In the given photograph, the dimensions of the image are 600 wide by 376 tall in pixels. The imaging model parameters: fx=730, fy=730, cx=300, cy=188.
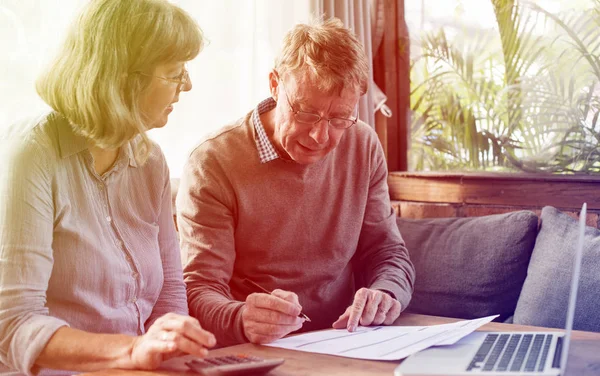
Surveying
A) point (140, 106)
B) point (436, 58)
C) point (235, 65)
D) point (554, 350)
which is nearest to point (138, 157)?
point (140, 106)

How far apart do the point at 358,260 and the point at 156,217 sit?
0.69m

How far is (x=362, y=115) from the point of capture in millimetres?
2852

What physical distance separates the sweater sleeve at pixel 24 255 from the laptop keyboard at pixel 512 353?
0.70 meters

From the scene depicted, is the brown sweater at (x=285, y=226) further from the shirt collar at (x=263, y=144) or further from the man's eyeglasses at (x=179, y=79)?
the man's eyeglasses at (x=179, y=79)

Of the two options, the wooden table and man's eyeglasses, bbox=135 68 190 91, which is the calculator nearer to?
the wooden table

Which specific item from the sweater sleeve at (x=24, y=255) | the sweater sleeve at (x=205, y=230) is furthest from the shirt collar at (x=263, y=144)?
the sweater sleeve at (x=24, y=255)

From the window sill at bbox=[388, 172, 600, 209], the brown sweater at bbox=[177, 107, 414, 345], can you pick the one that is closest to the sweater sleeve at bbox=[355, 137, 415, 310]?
the brown sweater at bbox=[177, 107, 414, 345]

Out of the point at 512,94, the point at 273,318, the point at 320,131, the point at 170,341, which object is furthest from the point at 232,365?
the point at 512,94

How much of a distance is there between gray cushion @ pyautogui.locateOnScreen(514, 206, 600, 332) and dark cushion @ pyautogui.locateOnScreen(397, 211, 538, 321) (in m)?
0.06

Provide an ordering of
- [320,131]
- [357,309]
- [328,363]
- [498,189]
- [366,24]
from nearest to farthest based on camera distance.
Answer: [328,363], [357,309], [320,131], [498,189], [366,24]

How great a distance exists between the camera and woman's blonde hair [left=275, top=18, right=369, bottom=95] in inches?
68.5

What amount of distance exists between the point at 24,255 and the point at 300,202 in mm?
847

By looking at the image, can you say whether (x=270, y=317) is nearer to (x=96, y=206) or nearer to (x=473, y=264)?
(x=96, y=206)

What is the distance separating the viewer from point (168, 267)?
5.46 feet
